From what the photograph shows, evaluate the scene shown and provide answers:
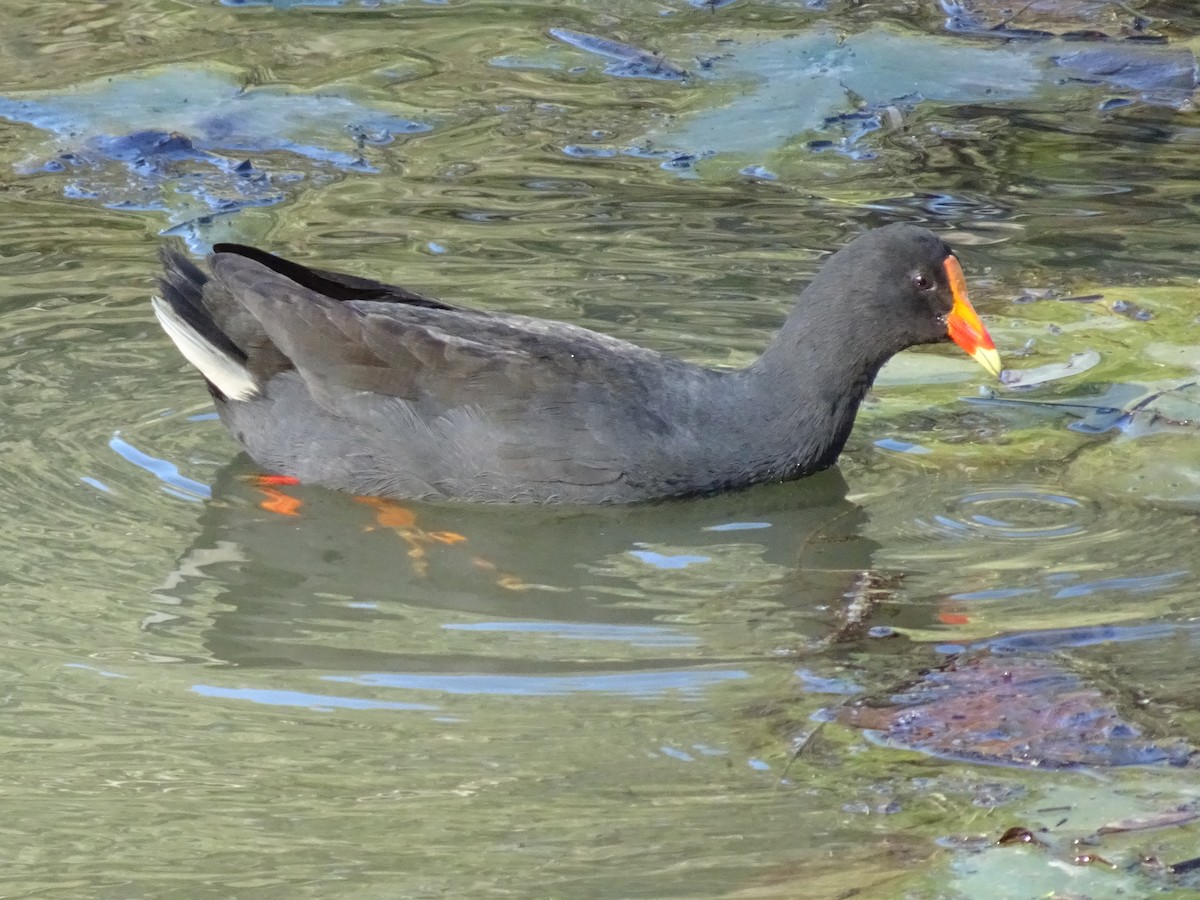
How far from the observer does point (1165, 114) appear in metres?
8.30

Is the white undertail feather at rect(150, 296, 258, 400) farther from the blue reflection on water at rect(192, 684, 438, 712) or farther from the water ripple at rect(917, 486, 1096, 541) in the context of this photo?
the water ripple at rect(917, 486, 1096, 541)

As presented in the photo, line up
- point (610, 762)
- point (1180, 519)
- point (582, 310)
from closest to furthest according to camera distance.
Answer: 1. point (610, 762)
2. point (1180, 519)
3. point (582, 310)

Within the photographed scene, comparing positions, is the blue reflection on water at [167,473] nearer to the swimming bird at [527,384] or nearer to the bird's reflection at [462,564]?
the bird's reflection at [462,564]

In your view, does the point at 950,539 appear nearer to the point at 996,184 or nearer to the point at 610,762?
the point at 610,762

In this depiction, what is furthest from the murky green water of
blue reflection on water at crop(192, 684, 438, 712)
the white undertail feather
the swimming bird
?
the white undertail feather

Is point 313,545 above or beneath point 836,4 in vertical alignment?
beneath

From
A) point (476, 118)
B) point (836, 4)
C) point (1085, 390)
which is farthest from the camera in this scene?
point (836, 4)

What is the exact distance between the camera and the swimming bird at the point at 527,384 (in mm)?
4898

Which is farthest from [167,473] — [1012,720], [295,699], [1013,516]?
[1012,720]

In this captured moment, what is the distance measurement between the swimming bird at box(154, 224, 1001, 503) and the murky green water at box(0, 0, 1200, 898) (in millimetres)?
138

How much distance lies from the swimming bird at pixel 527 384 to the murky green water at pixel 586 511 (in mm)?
138

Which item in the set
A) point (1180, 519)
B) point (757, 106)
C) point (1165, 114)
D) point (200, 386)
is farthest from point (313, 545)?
point (1165, 114)

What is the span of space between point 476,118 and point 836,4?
2201 millimetres

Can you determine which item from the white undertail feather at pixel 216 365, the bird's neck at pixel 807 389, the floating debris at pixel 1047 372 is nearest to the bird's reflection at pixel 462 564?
the bird's neck at pixel 807 389
